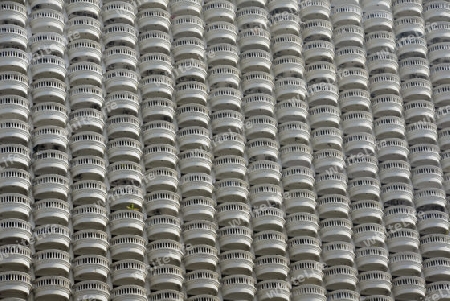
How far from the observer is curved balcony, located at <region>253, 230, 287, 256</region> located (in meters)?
89.9

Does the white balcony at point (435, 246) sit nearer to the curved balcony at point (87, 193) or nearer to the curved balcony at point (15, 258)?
the curved balcony at point (87, 193)

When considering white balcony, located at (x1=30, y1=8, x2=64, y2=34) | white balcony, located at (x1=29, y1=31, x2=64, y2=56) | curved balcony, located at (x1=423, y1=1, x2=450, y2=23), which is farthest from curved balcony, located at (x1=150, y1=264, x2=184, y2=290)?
curved balcony, located at (x1=423, y1=1, x2=450, y2=23)

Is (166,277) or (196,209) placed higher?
(196,209)

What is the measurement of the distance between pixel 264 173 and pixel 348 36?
13287 mm

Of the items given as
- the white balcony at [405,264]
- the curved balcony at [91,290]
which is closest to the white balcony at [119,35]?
the curved balcony at [91,290]

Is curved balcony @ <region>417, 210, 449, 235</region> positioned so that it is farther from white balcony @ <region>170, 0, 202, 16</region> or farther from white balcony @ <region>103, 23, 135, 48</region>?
white balcony @ <region>103, 23, 135, 48</region>

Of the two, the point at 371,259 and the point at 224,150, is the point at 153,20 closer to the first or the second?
the point at 224,150

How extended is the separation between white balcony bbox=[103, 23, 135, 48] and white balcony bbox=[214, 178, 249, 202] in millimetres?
12138

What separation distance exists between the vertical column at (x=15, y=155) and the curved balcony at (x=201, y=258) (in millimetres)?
9667

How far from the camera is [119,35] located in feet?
315

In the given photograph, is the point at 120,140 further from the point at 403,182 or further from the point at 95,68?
the point at 403,182

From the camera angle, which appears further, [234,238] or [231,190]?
[231,190]

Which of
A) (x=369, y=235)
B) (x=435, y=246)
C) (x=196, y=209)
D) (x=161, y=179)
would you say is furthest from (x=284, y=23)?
(x=435, y=246)

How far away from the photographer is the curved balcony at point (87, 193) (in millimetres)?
89000
